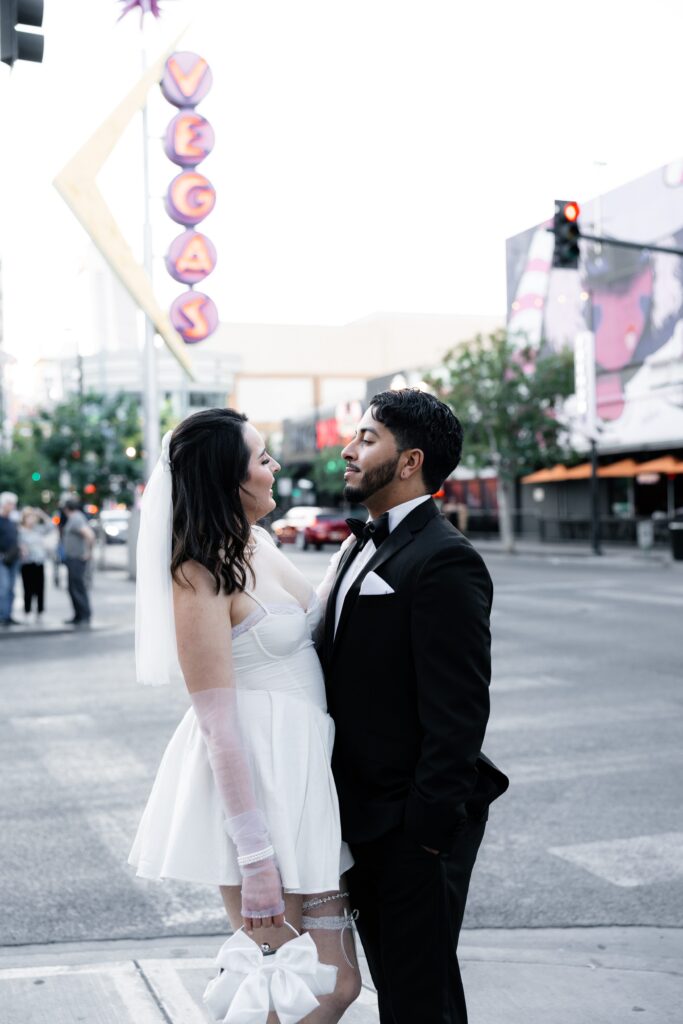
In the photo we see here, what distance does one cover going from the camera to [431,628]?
2.51 m

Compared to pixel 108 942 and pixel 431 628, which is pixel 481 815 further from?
pixel 108 942

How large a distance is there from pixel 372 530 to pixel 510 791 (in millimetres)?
4226

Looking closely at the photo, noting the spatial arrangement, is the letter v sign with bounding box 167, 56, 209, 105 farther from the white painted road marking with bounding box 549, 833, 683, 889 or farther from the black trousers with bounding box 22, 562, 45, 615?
the white painted road marking with bounding box 549, 833, 683, 889

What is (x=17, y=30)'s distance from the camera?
19.9 feet

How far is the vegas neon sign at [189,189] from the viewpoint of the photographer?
75.7ft

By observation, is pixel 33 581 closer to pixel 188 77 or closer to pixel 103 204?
pixel 103 204

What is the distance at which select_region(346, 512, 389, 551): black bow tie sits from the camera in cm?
276

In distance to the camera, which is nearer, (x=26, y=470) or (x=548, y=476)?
(x=548, y=476)

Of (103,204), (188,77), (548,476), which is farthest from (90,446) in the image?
(548,476)

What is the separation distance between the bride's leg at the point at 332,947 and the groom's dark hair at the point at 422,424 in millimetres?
1015

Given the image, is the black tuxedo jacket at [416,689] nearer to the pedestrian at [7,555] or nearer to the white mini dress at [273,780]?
the white mini dress at [273,780]

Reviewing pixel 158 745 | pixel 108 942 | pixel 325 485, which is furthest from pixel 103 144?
pixel 325 485

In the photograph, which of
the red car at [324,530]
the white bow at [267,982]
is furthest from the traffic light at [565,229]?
the red car at [324,530]

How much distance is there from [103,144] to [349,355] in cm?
8293
